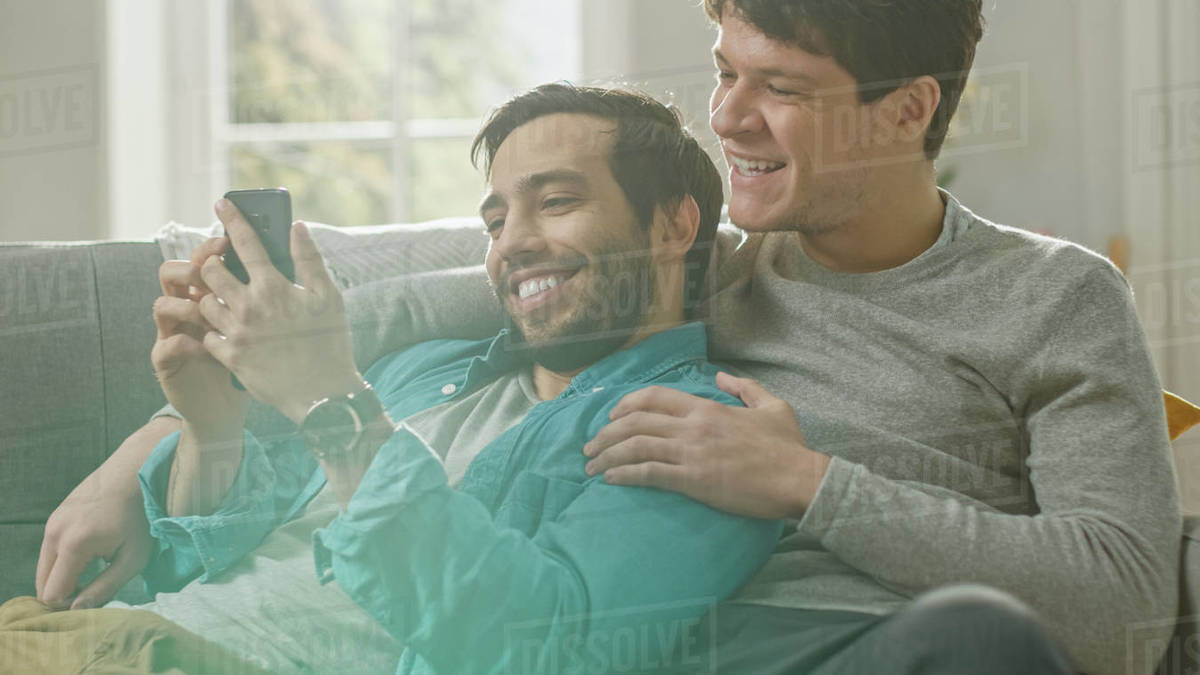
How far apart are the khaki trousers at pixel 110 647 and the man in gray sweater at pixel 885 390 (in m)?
0.07

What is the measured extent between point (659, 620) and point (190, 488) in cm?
47

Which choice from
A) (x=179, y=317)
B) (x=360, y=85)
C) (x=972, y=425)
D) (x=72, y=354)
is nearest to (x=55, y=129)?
(x=360, y=85)

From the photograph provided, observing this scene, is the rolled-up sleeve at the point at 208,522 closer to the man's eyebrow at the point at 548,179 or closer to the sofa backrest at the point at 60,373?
the sofa backrest at the point at 60,373

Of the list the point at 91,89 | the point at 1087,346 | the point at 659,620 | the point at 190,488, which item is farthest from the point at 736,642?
the point at 91,89

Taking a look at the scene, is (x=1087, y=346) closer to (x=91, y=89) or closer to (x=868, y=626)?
(x=868, y=626)

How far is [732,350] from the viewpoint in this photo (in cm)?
106

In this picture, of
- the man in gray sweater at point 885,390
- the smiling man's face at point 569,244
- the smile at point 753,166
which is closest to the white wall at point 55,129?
the man in gray sweater at point 885,390

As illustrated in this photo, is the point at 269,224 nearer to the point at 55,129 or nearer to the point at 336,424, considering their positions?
the point at 336,424

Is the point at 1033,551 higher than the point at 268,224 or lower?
lower

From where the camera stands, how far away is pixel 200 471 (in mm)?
958

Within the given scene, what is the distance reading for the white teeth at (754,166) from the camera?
3.40ft

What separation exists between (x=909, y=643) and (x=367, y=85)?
238cm

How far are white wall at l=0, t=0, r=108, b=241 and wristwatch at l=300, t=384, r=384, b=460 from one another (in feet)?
6.15

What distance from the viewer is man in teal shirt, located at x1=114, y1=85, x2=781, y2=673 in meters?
0.76
